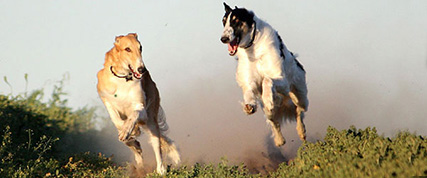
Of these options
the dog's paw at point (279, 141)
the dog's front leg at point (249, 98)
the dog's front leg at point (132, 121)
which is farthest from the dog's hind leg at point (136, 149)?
the dog's paw at point (279, 141)

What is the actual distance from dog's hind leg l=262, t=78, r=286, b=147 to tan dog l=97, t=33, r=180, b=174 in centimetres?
159

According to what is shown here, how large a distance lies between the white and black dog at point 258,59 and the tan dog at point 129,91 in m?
1.26

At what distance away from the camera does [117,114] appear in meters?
9.27

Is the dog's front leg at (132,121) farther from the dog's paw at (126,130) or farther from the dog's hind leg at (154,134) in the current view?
the dog's hind leg at (154,134)

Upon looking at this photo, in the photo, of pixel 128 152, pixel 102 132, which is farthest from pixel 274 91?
pixel 102 132

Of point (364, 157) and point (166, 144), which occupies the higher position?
point (364, 157)

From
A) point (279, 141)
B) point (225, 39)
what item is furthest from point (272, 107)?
point (279, 141)

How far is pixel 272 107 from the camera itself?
372 inches

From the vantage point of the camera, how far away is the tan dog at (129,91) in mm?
8820

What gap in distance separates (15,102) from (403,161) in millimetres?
9403

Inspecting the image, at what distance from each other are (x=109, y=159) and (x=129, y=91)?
2372 millimetres

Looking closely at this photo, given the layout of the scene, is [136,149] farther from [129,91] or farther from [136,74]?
[136,74]

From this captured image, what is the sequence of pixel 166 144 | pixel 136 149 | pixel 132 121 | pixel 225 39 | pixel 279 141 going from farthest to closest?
pixel 279 141
pixel 166 144
pixel 136 149
pixel 225 39
pixel 132 121

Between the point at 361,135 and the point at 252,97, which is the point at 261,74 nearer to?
the point at 252,97
